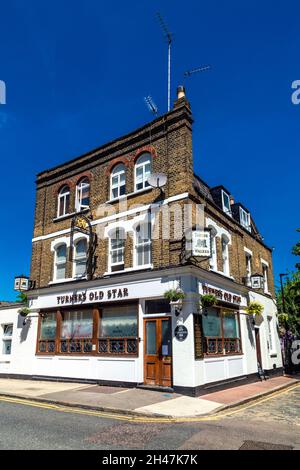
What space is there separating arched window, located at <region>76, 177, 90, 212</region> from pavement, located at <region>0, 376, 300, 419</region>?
8.19 m

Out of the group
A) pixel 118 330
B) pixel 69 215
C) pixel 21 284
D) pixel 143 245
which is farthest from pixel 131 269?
pixel 21 284

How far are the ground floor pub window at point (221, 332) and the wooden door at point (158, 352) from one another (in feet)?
4.96

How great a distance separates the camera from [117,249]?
53.6ft

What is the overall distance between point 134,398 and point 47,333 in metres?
7.39

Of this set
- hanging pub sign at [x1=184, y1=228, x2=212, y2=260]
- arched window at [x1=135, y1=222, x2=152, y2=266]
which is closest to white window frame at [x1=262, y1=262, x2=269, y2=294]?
arched window at [x1=135, y1=222, x2=152, y2=266]

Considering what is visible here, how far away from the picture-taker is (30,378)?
56.9 ft

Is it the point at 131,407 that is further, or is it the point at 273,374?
the point at 273,374

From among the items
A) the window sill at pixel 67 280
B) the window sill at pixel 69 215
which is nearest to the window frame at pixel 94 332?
the window sill at pixel 67 280

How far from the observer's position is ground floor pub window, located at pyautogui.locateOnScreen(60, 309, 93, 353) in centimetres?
1599

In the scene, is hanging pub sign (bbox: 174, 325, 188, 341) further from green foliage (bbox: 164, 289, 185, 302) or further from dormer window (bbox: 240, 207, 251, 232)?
dormer window (bbox: 240, 207, 251, 232)

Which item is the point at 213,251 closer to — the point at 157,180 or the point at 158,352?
the point at 157,180
